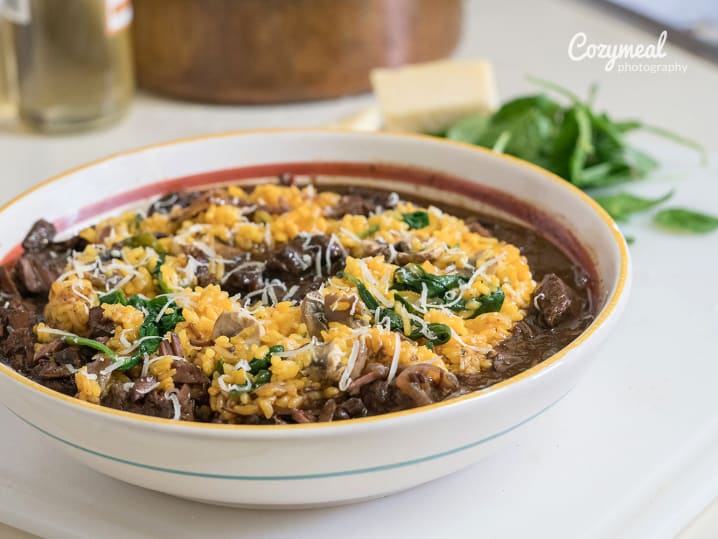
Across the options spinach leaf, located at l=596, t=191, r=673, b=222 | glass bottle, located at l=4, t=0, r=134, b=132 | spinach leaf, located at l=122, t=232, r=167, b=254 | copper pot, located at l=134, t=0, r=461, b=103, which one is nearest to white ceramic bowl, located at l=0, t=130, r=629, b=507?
spinach leaf, located at l=122, t=232, r=167, b=254

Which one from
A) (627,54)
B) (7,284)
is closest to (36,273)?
(7,284)

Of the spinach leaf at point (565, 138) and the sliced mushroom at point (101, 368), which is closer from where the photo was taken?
the sliced mushroom at point (101, 368)

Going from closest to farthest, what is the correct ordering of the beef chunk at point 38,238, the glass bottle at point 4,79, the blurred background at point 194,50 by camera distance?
the beef chunk at point 38,238 < the blurred background at point 194,50 < the glass bottle at point 4,79

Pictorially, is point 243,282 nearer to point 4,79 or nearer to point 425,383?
point 425,383

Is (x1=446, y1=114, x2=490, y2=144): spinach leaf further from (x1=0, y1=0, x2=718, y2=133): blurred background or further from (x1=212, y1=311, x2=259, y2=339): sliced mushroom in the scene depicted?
(x1=212, y1=311, x2=259, y2=339): sliced mushroom

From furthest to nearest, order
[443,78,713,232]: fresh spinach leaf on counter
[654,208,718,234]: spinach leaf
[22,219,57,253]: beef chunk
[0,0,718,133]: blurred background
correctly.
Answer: [0,0,718,133]: blurred background
[443,78,713,232]: fresh spinach leaf on counter
[654,208,718,234]: spinach leaf
[22,219,57,253]: beef chunk

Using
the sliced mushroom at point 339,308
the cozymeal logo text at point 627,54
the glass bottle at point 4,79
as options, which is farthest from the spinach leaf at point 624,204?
the glass bottle at point 4,79

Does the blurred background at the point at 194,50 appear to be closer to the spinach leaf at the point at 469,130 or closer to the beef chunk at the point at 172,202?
the spinach leaf at the point at 469,130

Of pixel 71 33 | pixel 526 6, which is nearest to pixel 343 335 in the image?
pixel 71 33
